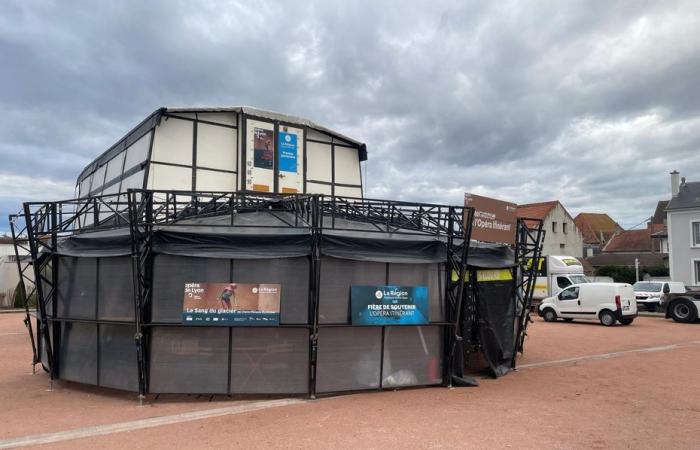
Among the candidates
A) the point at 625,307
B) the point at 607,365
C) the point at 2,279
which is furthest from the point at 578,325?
the point at 2,279

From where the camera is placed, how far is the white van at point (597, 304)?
2172 centimetres

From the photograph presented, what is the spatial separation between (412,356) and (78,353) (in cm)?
694

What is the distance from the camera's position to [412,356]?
33.6 ft

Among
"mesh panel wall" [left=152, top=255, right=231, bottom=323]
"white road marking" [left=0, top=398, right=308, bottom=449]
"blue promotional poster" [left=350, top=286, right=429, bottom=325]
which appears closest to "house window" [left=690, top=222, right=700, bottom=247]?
"blue promotional poster" [left=350, top=286, right=429, bottom=325]

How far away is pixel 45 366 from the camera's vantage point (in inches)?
476

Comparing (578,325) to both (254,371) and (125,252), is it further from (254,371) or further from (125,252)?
(125,252)

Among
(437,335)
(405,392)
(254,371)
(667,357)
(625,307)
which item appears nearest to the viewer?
(254,371)

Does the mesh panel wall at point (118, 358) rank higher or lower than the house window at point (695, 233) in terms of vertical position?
lower

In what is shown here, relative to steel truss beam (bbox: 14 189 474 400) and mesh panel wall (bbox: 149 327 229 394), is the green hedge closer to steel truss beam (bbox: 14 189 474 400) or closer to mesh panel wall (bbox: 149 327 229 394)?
steel truss beam (bbox: 14 189 474 400)

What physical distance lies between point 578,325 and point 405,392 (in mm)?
15561

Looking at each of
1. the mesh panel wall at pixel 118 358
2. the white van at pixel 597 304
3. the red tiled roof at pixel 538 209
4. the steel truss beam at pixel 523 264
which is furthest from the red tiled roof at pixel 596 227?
the mesh panel wall at pixel 118 358

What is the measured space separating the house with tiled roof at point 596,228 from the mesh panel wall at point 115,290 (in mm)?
66675

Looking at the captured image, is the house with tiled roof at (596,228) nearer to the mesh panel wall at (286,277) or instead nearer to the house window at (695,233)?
the house window at (695,233)

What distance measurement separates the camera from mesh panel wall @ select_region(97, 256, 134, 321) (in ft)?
31.5
